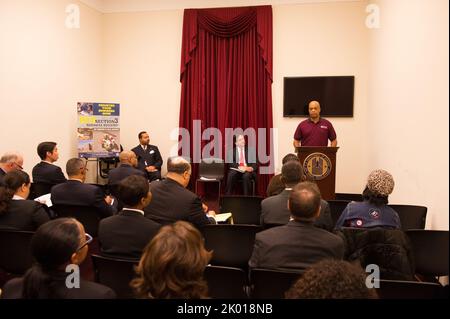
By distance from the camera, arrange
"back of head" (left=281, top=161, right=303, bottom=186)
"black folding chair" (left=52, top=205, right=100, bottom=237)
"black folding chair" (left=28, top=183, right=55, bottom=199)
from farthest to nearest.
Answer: "black folding chair" (left=28, top=183, right=55, bottom=199) → "black folding chair" (left=52, top=205, right=100, bottom=237) → "back of head" (left=281, top=161, right=303, bottom=186)

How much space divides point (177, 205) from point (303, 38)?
549 cm

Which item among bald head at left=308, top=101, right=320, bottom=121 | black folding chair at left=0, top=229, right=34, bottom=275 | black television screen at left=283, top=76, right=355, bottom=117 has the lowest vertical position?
black folding chair at left=0, top=229, right=34, bottom=275

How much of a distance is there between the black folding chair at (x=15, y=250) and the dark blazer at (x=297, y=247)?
158cm

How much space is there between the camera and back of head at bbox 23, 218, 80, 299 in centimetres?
157

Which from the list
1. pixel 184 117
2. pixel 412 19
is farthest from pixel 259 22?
pixel 412 19

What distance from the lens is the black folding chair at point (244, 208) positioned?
3924mm

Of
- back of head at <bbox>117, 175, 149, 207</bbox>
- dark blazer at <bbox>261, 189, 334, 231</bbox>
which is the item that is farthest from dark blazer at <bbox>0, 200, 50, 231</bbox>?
dark blazer at <bbox>261, 189, 334, 231</bbox>

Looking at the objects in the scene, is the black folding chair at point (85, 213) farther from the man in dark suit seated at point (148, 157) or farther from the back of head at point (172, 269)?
the man in dark suit seated at point (148, 157)

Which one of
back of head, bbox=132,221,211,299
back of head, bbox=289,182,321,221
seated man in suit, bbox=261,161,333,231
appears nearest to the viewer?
back of head, bbox=132,221,211,299

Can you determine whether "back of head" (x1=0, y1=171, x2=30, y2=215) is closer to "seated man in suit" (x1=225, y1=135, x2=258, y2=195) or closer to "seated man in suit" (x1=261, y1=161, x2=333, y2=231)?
"seated man in suit" (x1=261, y1=161, x2=333, y2=231)

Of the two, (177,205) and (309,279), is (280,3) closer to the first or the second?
(177,205)

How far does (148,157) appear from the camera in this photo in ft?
25.0

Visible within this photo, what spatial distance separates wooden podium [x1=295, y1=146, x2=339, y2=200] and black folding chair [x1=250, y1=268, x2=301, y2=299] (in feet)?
12.2

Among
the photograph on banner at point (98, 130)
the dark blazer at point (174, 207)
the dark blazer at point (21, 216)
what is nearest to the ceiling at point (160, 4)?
the photograph on banner at point (98, 130)
